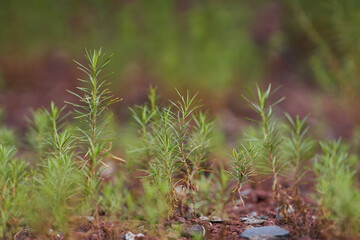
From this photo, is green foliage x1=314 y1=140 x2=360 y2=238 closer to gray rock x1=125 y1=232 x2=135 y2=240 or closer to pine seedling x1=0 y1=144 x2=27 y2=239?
gray rock x1=125 y1=232 x2=135 y2=240

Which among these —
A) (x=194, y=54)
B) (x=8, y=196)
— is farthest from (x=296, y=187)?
(x=194, y=54)

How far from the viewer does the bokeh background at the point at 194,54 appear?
11.6 ft

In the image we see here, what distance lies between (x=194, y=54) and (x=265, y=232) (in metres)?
2.99

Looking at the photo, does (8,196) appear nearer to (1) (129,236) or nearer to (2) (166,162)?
(1) (129,236)

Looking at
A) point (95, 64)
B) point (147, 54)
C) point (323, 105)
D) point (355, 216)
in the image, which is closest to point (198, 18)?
point (147, 54)

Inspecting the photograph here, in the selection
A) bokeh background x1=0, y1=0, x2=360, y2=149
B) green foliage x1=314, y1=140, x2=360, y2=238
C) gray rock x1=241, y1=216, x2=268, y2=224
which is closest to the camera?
green foliage x1=314, y1=140, x2=360, y2=238

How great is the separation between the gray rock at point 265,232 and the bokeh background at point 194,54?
2.03 metres

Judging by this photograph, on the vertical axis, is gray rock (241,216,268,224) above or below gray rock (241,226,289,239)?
above

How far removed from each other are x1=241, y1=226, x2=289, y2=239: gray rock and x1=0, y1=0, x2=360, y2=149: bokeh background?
79.8 inches

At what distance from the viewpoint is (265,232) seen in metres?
1.25

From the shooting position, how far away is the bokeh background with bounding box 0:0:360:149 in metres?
3.53

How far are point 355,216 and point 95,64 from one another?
0.92 m

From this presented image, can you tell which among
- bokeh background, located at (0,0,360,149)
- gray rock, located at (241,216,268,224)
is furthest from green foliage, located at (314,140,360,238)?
bokeh background, located at (0,0,360,149)

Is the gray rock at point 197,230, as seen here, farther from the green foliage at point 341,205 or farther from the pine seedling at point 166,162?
the green foliage at point 341,205
